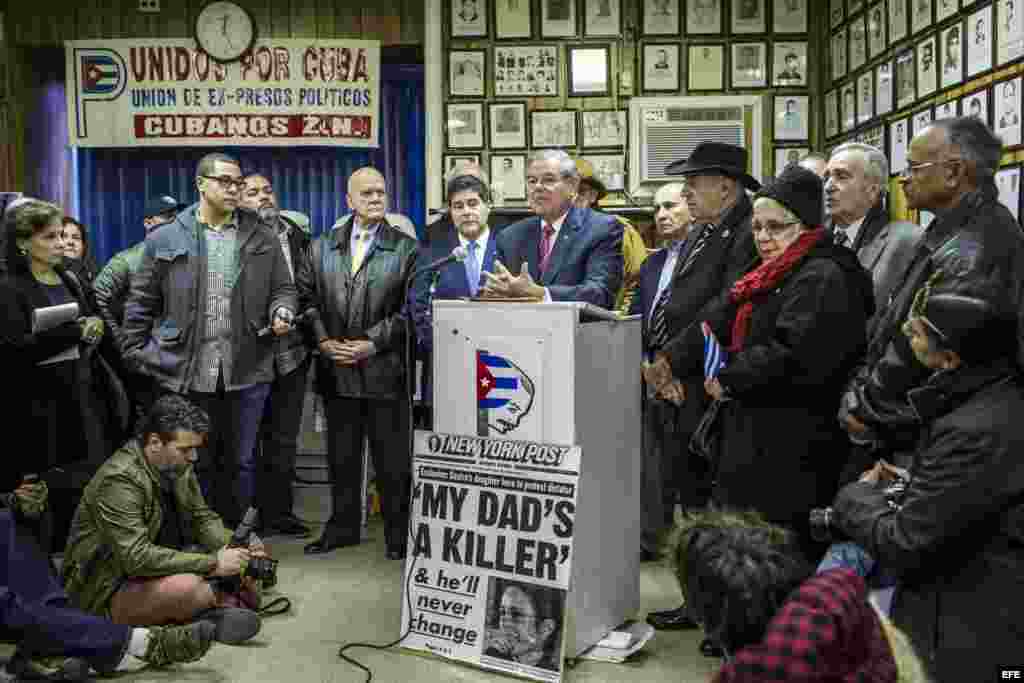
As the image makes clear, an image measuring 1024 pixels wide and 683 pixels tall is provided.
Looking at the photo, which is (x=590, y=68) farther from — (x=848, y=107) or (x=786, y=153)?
(x=848, y=107)

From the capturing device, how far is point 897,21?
5.12 m

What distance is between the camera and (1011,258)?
101 inches

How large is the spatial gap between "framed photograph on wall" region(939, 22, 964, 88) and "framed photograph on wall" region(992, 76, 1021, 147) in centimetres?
36

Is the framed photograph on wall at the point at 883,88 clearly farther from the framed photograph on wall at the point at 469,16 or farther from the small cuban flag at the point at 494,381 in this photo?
the small cuban flag at the point at 494,381

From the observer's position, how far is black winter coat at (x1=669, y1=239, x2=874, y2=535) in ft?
8.70

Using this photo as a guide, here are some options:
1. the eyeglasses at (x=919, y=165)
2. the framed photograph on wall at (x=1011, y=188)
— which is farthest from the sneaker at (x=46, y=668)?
the framed photograph on wall at (x=1011, y=188)

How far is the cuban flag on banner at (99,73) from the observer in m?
6.61

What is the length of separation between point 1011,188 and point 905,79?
51.3 inches

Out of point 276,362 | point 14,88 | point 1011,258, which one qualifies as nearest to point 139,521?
point 276,362

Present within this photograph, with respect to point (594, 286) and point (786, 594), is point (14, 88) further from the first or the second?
point (786, 594)

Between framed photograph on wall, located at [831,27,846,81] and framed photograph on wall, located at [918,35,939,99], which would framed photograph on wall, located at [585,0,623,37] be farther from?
framed photograph on wall, located at [918,35,939,99]

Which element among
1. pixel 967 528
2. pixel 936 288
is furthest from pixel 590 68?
pixel 967 528

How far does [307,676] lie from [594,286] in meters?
1.49

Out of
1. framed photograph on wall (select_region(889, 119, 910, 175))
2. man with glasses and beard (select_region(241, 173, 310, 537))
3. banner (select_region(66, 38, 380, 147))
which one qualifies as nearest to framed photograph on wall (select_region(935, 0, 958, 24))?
framed photograph on wall (select_region(889, 119, 910, 175))
